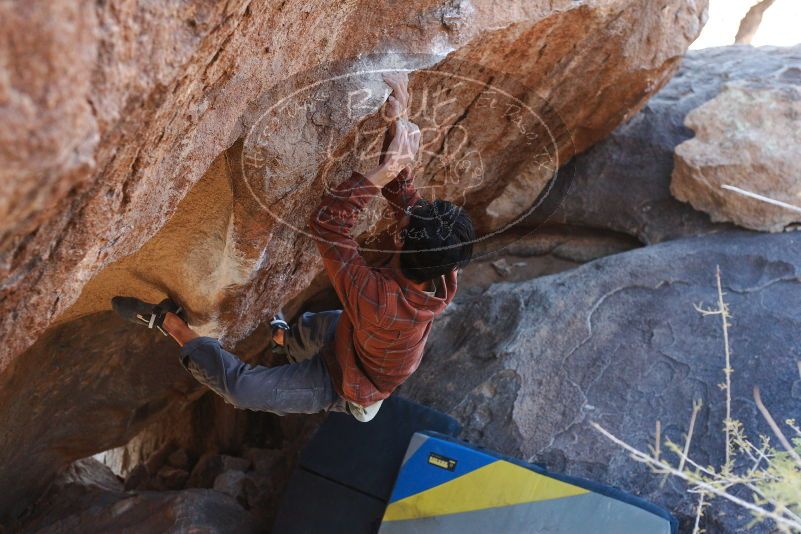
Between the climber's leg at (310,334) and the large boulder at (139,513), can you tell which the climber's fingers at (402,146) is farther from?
the large boulder at (139,513)

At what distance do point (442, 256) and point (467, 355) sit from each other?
148 cm

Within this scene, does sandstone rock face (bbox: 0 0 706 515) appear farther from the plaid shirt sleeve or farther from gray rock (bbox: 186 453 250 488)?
gray rock (bbox: 186 453 250 488)

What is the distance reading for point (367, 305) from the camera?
80.0 inches

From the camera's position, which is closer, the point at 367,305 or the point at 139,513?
the point at 367,305

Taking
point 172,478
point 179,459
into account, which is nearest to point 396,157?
point 172,478

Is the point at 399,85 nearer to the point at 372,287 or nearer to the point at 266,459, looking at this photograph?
the point at 372,287

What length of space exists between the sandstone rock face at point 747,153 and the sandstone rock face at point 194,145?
356 mm

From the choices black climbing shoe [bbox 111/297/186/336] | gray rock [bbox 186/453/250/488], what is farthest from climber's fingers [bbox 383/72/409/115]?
gray rock [bbox 186/453/250/488]

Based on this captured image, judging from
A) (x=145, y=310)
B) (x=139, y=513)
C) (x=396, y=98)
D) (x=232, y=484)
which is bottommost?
(x=232, y=484)

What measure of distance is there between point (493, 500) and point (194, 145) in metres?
1.58

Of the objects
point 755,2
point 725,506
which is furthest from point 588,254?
point 755,2

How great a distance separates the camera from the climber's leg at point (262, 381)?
7.78 ft

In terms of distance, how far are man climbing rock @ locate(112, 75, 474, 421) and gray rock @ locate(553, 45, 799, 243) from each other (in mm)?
1796

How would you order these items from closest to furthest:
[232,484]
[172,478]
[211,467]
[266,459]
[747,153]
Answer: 1. [747,153]
2. [232,484]
3. [266,459]
4. [211,467]
5. [172,478]
